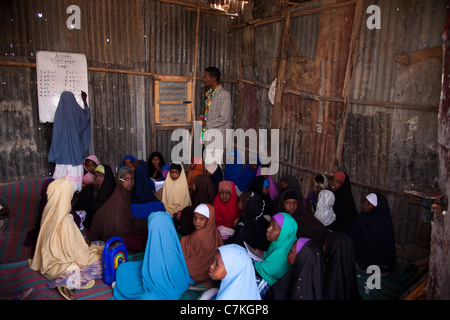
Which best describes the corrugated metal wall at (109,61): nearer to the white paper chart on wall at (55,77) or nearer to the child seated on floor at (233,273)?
the white paper chart on wall at (55,77)

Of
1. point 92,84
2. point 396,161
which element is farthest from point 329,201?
point 92,84

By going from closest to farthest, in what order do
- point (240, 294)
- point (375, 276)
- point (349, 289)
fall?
point (240, 294) → point (349, 289) → point (375, 276)

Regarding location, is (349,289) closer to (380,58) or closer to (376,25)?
(380,58)

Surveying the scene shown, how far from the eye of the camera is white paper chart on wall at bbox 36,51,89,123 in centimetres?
587

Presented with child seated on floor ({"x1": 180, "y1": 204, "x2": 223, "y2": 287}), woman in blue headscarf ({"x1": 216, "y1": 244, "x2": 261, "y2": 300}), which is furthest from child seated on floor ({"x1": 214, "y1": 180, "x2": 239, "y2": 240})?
woman in blue headscarf ({"x1": 216, "y1": 244, "x2": 261, "y2": 300})

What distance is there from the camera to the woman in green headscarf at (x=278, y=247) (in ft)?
11.8

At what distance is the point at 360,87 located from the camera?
193 inches

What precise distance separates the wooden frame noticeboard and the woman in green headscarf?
13.8 ft

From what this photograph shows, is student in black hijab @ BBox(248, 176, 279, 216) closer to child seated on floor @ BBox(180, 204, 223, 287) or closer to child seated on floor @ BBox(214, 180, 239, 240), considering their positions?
child seated on floor @ BBox(214, 180, 239, 240)

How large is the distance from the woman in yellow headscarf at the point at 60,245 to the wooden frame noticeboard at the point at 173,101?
11.4 feet

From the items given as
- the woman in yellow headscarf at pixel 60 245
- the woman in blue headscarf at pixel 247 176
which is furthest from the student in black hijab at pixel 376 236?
the woman in yellow headscarf at pixel 60 245

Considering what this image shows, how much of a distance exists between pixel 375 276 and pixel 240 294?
2.06m

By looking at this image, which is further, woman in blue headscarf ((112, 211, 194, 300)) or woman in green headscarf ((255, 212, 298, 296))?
woman in green headscarf ((255, 212, 298, 296))

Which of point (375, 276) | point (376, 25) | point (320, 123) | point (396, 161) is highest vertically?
point (376, 25)
